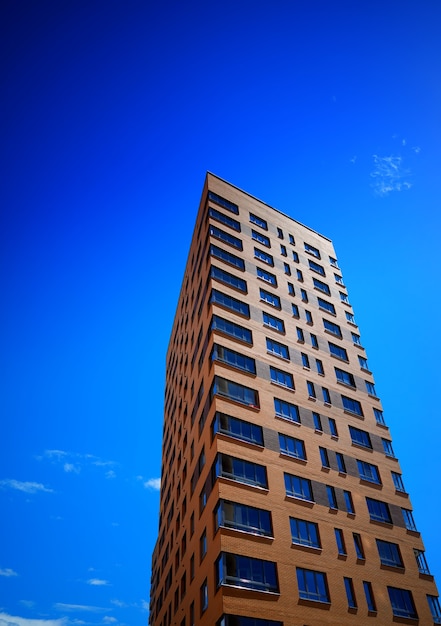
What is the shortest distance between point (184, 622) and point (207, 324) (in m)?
24.5

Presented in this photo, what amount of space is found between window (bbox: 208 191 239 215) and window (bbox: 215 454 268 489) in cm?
3101

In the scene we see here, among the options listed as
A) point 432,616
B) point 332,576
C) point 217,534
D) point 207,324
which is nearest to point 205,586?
point 217,534

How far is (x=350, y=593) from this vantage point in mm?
32969

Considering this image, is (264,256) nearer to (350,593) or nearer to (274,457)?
(274,457)

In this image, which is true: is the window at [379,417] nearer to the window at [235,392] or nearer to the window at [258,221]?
the window at [235,392]

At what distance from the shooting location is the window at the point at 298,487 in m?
35.7

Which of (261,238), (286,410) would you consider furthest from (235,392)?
(261,238)

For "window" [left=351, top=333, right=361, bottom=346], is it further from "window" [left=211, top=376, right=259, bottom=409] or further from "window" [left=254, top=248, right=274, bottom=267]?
"window" [left=211, top=376, right=259, bottom=409]

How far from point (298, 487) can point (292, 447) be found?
10.8 ft

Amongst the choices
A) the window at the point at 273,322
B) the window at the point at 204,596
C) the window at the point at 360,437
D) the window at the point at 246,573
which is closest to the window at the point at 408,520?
the window at the point at 360,437

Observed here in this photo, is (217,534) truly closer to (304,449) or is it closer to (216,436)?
(216,436)

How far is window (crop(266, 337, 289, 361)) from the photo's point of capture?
44.9m

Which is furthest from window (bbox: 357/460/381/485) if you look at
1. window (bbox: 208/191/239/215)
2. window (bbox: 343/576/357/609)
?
window (bbox: 208/191/239/215)

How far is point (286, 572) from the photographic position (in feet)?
101
